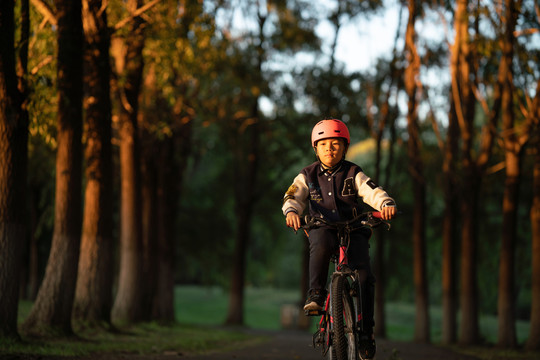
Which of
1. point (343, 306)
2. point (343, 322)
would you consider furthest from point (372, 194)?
point (343, 322)

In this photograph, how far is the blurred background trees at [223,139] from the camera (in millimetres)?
13180

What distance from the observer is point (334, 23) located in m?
30.7

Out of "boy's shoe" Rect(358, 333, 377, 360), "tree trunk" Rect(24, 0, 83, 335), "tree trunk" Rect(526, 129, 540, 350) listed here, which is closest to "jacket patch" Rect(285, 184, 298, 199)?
"boy's shoe" Rect(358, 333, 377, 360)

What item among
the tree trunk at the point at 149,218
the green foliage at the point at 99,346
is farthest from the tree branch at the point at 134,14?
the tree trunk at the point at 149,218

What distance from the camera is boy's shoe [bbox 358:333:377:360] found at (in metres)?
6.81

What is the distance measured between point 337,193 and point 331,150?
415mm

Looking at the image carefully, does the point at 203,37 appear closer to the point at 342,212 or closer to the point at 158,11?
the point at 158,11

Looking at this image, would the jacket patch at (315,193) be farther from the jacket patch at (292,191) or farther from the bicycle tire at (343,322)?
the bicycle tire at (343,322)

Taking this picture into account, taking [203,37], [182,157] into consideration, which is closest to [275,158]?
[182,157]

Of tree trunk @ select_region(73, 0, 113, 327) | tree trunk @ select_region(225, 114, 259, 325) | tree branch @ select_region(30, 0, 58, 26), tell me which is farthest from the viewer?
tree trunk @ select_region(225, 114, 259, 325)

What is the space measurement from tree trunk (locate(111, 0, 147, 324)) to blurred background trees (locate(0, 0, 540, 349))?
1.8 inches

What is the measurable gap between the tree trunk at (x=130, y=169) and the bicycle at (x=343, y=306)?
39.7 ft

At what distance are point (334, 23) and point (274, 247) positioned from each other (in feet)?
53.0

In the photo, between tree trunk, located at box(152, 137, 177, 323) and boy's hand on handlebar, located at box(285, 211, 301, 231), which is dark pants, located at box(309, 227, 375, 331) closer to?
boy's hand on handlebar, located at box(285, 211, 301, 231)
